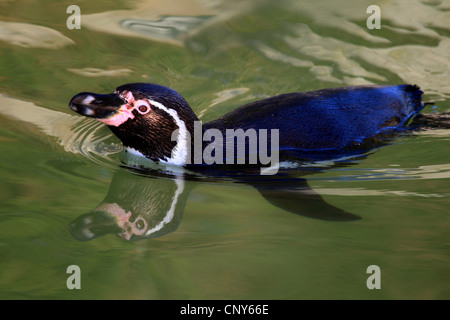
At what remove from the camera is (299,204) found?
421 centimetres

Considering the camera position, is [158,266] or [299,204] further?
[299,204]

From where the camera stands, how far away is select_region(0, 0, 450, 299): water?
333 cm

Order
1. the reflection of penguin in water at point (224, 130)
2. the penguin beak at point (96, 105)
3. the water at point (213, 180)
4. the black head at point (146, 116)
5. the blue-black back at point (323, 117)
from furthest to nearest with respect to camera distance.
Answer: the blue-black back at point (323, 117), the black head at point (146, 116), the penguin beak at point (96, 105), the reflection of penguin in water at point (224, 130), the water at point (213, 180)

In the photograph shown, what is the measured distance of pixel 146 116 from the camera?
4707 millimetres

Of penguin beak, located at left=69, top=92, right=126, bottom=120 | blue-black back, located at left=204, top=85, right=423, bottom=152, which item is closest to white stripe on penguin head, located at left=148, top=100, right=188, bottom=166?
blue-black back, located at left=204, top=85, right=423, bottom=152

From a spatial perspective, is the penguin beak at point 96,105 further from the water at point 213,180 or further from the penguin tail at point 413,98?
the penguin tail at point 413,98

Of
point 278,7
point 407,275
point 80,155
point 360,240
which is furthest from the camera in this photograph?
point 278,7

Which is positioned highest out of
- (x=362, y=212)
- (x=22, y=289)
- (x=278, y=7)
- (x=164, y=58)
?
(x=278, y=7)

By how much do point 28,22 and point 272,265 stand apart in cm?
510

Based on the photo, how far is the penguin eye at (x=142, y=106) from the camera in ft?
15.3

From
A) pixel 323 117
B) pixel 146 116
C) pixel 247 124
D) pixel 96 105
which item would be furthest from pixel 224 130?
pixel 96 105

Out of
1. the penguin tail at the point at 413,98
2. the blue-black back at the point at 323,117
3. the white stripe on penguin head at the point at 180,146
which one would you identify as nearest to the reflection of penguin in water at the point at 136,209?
the white stripe on penguin head at the point at 180,146

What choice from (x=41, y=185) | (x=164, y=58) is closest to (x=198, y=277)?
(x=41, y=185)

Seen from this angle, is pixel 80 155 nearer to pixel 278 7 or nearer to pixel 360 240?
pixel 360 240
